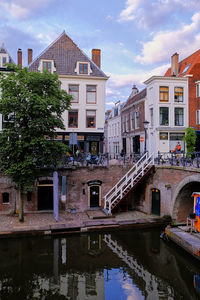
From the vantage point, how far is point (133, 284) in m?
9.52

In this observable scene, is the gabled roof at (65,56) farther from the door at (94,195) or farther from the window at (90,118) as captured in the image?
the door at (94,195)

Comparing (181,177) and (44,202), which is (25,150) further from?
(181,177)

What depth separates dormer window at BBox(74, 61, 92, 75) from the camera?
24.3 metres

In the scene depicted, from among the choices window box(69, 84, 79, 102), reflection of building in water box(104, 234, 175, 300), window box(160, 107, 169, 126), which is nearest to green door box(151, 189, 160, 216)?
reflection of building in water box(104, 234, 175, 300)

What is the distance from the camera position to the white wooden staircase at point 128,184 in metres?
18.0

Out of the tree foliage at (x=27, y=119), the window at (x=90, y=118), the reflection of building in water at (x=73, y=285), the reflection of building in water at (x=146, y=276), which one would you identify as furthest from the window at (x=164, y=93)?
the reflection of building in water at (x=73, y=285)

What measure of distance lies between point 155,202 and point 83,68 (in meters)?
15.1

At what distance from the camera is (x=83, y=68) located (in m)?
24.4

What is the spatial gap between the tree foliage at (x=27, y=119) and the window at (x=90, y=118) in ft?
28.0

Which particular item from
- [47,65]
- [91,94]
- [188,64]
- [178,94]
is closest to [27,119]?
[91,94]

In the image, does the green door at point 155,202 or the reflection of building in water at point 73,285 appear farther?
the green door at point 155,202

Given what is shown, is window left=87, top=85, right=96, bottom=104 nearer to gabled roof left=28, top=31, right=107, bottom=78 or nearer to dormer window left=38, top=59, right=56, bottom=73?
gabled roof left=28, top=31, right=107, bottom=78

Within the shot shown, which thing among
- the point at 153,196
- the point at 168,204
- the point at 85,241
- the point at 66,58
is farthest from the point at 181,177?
the point at 66,58

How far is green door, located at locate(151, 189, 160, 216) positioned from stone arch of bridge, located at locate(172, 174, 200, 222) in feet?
6.74
